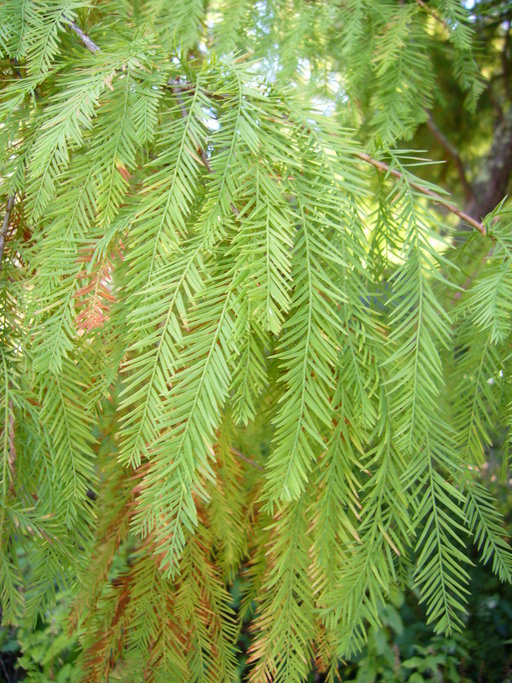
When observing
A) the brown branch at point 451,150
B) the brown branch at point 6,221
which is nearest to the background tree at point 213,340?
the brown branch at point 6,221

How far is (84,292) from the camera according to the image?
615mm

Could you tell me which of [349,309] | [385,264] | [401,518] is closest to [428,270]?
[349,309]

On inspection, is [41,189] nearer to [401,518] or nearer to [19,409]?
[19,409]

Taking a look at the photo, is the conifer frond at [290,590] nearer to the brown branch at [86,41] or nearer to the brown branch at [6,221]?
the brown branch at [6,221]

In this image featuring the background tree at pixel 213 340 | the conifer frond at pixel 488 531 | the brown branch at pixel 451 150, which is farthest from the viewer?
the brown branch at pixel 451 150

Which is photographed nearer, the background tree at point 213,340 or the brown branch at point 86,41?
the background tree at point 213,340

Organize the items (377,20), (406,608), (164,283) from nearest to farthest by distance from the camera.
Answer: (164,283), (377,20), (406,608)

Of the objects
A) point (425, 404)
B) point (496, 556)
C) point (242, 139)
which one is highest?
point (242, 139)

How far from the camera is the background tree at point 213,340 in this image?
1.80 feet

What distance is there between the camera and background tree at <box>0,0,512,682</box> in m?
0.55

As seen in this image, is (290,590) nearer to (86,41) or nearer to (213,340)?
(213,340)

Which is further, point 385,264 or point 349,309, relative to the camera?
point 385,264

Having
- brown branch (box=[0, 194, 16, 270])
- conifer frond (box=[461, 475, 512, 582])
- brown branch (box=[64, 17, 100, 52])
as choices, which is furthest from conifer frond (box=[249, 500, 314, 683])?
brown branch (box=[64, 17, 100, 52])

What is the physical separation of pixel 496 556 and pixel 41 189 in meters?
0.74
